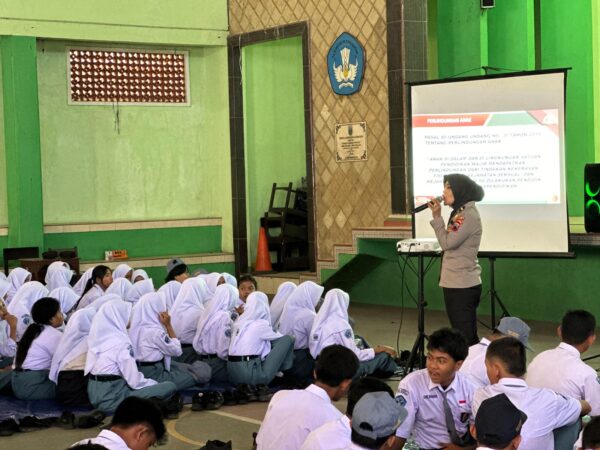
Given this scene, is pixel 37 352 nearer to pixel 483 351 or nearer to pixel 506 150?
pixel 483 351

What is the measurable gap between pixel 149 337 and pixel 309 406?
329 cm

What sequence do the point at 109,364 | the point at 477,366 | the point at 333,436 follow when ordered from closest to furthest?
the point at 333,436 → the point at 477,366 → the point at 109,364

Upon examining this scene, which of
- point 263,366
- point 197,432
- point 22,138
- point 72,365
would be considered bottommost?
point 197,432

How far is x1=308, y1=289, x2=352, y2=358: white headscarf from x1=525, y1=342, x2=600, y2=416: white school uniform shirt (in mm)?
2604

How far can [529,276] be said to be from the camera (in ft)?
35.1

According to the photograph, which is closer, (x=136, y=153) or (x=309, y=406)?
(x=309, y=406)

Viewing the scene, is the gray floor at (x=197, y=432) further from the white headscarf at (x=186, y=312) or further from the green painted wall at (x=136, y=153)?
the green painted wall at (x=136, y=153)

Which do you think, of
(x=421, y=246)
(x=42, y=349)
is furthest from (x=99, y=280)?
(x=421, y=246)

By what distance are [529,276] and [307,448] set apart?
7245mm

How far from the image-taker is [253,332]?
750 centimetres

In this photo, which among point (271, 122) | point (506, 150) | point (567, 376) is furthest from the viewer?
point (271, 122)

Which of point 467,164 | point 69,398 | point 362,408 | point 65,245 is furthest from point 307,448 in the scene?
point 65,245

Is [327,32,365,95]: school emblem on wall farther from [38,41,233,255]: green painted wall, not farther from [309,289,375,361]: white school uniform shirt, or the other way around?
[309,289,375,361]: white school uniform shirt

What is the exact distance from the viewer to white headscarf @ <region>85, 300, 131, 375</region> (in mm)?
6840
